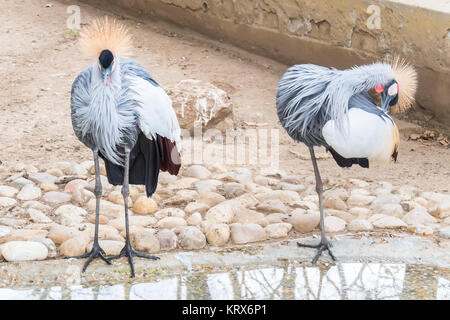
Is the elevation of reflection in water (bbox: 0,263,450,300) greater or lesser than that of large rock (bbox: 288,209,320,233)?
lesser

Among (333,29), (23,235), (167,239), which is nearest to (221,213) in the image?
(167,239)

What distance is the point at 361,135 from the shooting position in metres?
3.59

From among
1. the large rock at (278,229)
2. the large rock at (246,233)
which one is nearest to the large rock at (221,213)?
the large rock at (246,233)

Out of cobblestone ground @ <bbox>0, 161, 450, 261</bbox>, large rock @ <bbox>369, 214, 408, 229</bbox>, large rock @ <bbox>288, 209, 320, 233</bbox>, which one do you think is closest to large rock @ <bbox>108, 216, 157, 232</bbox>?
cobblestone ground @ <bbox>0, 161, 450, 261</bbox>

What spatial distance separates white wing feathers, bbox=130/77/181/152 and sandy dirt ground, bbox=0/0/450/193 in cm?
147

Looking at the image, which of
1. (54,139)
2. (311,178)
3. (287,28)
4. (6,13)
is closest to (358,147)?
(311,178)

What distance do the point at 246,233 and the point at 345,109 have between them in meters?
0.94

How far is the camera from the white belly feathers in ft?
11.8

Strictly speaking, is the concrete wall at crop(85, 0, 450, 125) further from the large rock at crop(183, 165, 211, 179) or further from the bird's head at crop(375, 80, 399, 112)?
the large rock at crop(183, 165, 211, 179)

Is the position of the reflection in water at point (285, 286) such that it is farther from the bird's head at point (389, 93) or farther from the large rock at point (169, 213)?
the bird's head at point (389, 93)

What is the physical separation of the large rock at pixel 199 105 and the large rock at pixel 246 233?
1463 millimetres

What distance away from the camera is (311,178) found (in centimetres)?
491
